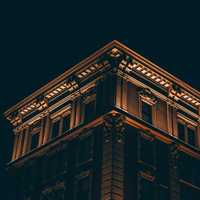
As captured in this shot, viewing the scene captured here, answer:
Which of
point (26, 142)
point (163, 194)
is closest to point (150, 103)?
point (163, 194)

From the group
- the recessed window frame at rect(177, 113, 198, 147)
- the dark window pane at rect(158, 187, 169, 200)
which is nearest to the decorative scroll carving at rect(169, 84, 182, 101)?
the recessed window frame at rect(177, 113, 198, 147)

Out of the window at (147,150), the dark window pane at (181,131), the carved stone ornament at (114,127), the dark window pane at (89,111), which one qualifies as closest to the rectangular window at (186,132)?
the dark window pane at (181,131)

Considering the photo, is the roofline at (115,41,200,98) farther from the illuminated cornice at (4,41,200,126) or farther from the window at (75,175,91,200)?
the window at (75,175,91,200)

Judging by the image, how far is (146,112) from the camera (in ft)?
122

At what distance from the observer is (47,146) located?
38.3 m

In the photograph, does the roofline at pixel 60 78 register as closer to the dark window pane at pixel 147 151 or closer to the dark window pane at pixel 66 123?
the dark window pane at pixel 66 123

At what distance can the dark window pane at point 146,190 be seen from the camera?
32.4 metres

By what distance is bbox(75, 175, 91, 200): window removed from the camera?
32.4 m

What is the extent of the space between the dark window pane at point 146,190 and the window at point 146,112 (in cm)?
546

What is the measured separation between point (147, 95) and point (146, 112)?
135 centimetres

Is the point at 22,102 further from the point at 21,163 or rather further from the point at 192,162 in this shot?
the point at 192,162

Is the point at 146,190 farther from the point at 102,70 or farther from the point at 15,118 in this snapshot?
the point at 15,118

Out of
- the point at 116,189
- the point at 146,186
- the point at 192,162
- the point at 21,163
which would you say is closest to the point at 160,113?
the point at 192,162

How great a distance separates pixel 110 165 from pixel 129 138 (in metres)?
3.34
